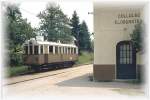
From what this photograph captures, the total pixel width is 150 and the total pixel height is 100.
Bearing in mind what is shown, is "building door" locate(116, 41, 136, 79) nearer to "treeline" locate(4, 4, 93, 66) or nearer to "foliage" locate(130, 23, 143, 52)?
"foliage" locate(130, 23, 143, 52)

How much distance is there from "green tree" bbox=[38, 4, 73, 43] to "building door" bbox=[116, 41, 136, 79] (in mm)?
6229

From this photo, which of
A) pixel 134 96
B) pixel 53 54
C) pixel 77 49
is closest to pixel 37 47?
pixel 53 54

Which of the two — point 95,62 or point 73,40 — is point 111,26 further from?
point 73,40

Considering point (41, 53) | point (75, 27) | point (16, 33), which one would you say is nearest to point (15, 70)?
point (16, 33)

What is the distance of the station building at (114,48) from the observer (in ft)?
46.9

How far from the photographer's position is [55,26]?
2047cm

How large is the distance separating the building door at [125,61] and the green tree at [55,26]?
623 centimetres

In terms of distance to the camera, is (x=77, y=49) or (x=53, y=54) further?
(x=77, y=49)

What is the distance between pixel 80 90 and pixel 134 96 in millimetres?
2176

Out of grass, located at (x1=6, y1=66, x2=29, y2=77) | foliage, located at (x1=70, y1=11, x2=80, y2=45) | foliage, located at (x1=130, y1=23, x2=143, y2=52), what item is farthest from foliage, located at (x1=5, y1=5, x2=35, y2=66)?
foliage, located at (x1=130, y1=23, x2=143, y2=52)

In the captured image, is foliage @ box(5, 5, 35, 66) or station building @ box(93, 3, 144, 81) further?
foliage @ box(5, 5, 35, 66)

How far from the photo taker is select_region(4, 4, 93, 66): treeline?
17.8 metres

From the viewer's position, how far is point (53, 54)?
70.8 ft

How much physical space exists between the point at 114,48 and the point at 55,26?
22.6 feet
